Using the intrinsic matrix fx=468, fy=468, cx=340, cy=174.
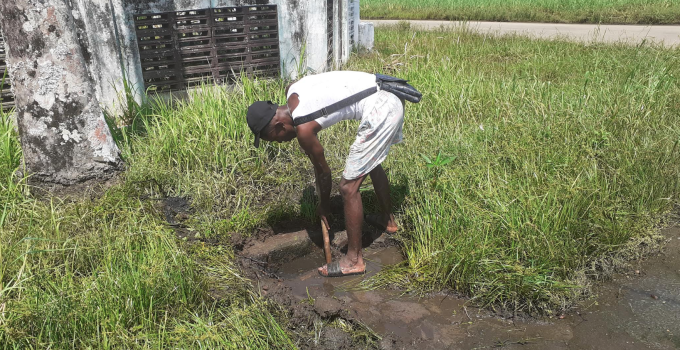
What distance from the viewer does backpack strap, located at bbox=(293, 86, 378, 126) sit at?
3.17 metres

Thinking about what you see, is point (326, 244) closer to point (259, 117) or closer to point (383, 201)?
point (383, 201)

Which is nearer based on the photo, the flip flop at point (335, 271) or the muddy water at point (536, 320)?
the muddy water at point (536, 320)

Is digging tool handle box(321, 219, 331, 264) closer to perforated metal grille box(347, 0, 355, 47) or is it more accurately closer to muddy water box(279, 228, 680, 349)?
muddy water box(279, 228, 680, 349)

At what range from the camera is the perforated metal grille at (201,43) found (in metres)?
5.79

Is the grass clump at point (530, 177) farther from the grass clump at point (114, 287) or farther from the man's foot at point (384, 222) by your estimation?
the grass clump at point (114, 287)

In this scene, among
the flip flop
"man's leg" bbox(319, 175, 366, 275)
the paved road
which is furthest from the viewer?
the paved road

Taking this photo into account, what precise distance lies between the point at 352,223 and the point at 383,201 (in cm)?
56

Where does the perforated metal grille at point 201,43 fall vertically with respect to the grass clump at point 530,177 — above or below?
above

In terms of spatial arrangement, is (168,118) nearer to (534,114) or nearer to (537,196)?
(537,196)

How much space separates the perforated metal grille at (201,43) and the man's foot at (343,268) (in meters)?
2.96

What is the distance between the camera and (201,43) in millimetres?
6023

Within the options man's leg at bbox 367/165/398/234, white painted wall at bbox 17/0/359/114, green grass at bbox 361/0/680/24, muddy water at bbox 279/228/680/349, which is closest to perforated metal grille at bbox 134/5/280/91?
white painted wall at bbox 17/0/359/114

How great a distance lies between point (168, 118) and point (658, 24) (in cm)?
1329

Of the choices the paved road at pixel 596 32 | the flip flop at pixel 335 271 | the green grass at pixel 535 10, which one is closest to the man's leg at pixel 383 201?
the flip flop at pixel 335 271
